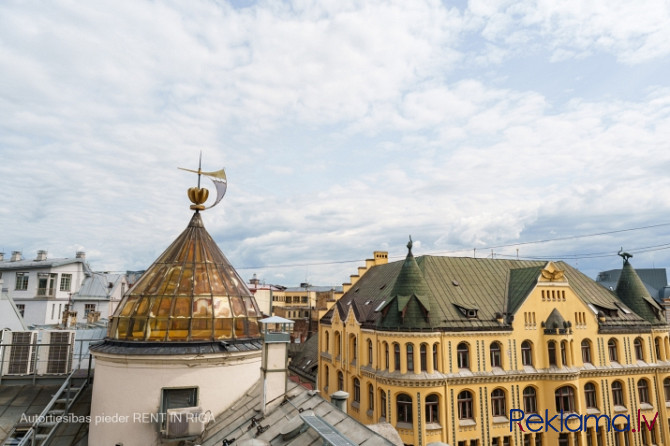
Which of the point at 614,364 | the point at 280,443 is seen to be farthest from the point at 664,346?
the point at 280,443

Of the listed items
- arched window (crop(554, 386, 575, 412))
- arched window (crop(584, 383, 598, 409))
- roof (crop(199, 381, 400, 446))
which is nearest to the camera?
roof (crop(199, 381, 400, 446))

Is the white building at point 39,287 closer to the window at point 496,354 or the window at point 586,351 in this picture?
the window at point 496,354

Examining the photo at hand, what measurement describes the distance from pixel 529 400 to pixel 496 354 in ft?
13.9

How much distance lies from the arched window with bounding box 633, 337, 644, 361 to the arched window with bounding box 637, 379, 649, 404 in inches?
71.6

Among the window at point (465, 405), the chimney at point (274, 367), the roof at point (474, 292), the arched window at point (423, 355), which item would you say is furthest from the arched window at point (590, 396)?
the chimney at point (274, 367)

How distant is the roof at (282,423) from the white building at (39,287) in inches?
1479

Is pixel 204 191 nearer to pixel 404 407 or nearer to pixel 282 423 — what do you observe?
pixel 282 423

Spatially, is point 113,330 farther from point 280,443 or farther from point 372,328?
point 372,328

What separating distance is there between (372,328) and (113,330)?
829 inches

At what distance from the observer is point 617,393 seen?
3544 cm

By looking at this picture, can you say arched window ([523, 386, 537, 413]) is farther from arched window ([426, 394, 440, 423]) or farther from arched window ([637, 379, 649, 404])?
arched window ([637, 379, 649, 404])

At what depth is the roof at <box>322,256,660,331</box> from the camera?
33.4m

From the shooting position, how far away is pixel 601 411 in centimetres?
3428

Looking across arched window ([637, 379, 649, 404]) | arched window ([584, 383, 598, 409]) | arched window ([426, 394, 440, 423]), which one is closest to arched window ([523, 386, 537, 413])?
arched window ([584, 383, 598, 409])
